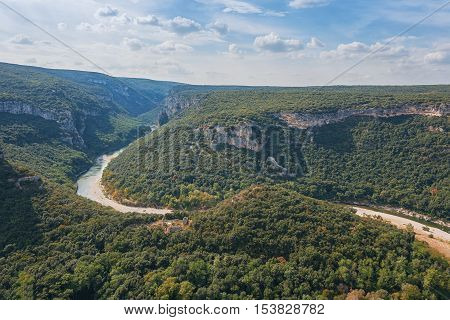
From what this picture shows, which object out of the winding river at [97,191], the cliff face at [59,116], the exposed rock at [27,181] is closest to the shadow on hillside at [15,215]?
the exposed rock at [27,181]

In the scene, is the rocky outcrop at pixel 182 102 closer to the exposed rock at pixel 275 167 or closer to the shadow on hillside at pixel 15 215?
the exposed rock at pixel 275 167

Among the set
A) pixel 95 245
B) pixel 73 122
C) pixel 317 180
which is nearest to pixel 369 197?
pixel 317 180

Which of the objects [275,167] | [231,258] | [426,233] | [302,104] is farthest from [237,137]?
[231,258]

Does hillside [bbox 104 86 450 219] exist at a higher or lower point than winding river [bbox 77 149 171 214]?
higher

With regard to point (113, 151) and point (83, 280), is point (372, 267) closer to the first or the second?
point (83, 280)

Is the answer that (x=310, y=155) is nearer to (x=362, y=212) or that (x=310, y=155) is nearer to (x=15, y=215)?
(x=362, y=212)

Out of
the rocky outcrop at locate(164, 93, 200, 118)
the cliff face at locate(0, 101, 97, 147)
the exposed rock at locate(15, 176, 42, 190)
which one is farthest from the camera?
the rocky outcrop at locate(164, 93, 200, 118)

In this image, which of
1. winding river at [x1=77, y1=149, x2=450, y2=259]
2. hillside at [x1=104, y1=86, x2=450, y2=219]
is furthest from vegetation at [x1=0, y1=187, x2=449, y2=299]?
hillside at [x1=104, y1=86, x2=450, y2=219]

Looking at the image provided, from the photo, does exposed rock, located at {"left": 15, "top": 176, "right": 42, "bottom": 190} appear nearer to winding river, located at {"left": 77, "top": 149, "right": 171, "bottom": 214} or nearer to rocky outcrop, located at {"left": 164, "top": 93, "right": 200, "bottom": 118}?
winding river, located at {"left": 77, "top": 149, "right": 171, "bottom": 214}
